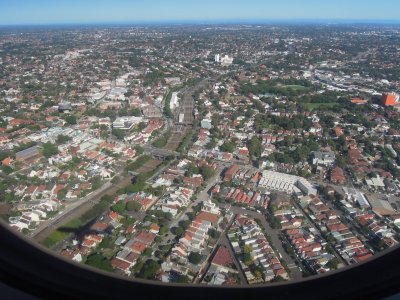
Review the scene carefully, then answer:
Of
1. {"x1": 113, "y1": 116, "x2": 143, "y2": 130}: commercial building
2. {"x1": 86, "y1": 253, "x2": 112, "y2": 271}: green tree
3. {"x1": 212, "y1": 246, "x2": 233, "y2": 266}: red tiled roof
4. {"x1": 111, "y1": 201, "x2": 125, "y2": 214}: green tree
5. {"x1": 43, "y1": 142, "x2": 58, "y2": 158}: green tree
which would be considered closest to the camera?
{"x1": 86, "y1": 253, "x2": 112, "y2": 271}: green tree

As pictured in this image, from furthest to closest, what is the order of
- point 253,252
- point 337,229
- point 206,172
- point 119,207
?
point 206,172
point 119,207
point 337,229
point 253,252

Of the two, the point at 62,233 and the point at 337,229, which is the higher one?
the point at 62,233

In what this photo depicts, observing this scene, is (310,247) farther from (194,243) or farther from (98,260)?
(98,260)

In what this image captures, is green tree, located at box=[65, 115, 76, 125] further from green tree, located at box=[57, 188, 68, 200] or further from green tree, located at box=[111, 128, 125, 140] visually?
green tree, located at box=[57, 188, 68, 200]

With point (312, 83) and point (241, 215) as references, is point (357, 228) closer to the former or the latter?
point (241, 215)

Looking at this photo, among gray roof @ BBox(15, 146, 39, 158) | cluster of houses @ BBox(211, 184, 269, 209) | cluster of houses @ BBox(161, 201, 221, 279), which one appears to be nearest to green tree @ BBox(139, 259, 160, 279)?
cluster of houses @ BBox(161, 201, 221, 279)

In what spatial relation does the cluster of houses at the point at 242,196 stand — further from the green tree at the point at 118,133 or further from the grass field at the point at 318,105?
the grass field at the point at 318,105

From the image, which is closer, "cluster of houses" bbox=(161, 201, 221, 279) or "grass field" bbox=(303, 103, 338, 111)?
"cluster of houses" bbox=(161, 201, 221, 279)

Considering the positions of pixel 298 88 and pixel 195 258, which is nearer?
pixel 195 258

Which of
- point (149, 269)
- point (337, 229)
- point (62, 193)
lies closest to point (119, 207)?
point (62, 193)

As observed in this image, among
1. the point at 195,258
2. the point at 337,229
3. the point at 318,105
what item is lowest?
the point at 318,105

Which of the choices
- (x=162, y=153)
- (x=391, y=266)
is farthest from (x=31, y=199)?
(x=391, y=266)
